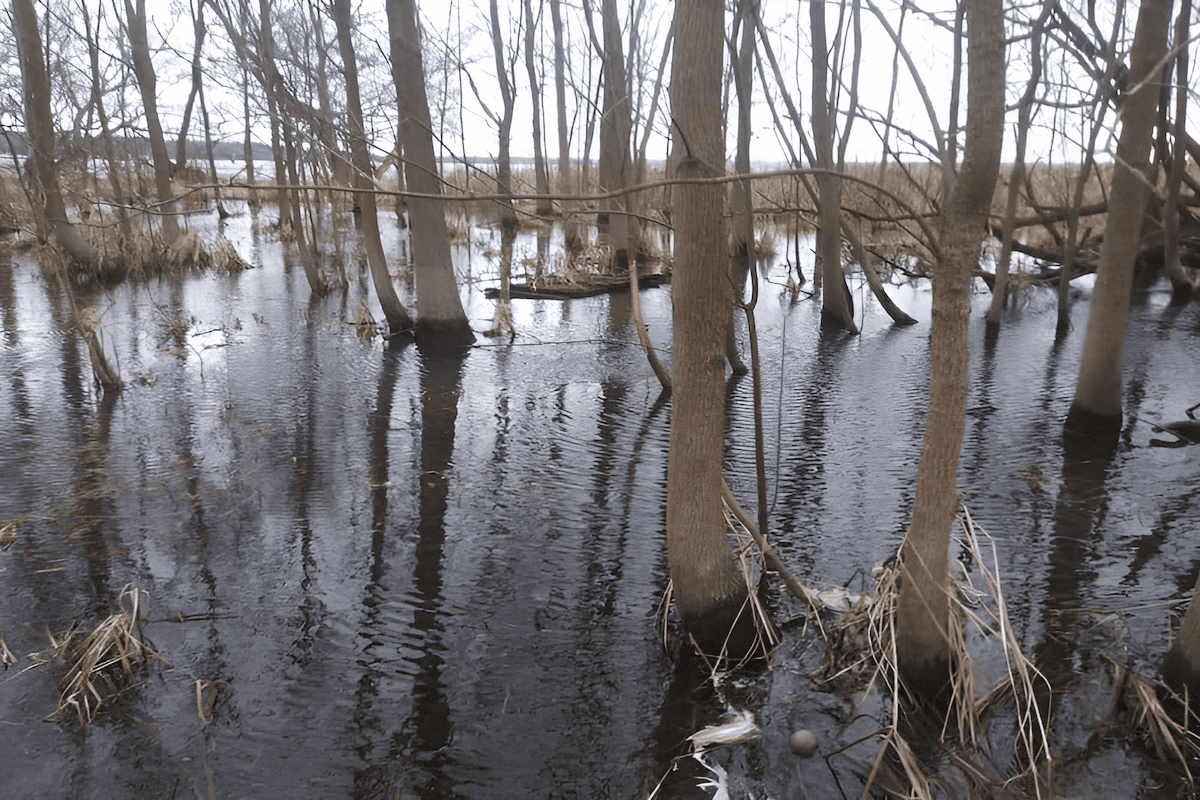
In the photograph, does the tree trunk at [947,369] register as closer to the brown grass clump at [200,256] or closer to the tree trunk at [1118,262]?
the tree trunk at [1118,262]

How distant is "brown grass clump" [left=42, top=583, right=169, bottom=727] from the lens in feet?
10.9

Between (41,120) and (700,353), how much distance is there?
1063 cm

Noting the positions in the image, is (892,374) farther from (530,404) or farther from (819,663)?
(819,663)

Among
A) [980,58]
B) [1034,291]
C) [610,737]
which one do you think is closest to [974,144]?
[980,58]

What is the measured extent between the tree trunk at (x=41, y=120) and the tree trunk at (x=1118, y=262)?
939 centimetres

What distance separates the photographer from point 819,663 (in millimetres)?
3672

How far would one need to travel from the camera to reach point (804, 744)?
10.2 feet

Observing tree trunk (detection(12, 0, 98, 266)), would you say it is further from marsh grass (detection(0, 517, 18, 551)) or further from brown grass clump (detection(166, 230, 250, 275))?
marsh grass (detection(0, 517, 18, 551))

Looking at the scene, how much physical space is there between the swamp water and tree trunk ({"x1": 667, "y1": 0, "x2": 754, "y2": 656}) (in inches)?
15.3

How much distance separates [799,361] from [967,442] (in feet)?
9.83

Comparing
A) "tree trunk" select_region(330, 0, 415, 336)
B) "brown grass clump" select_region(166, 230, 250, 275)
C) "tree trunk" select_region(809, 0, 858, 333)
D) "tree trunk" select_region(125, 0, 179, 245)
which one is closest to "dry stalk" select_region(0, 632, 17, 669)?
"tree trunk" select_region(330, 0, 415, 336)

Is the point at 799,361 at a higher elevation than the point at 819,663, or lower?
higher

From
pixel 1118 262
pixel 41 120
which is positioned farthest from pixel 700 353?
pixel 41 120

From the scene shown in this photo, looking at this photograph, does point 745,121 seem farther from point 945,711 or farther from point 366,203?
point 945,711
